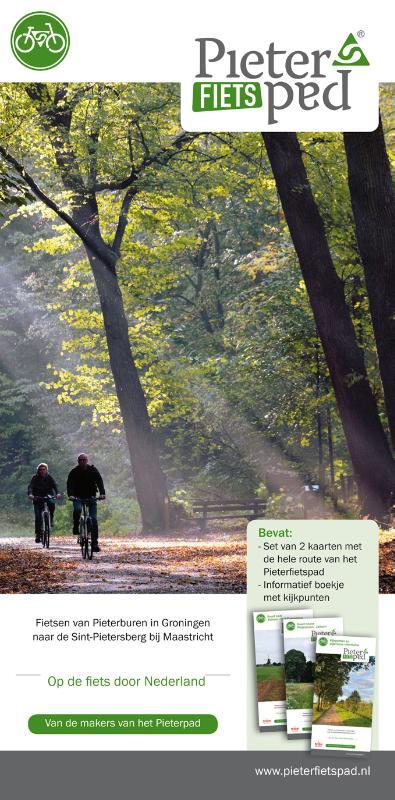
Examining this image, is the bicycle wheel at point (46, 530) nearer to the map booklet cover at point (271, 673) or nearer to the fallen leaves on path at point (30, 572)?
the fallen leaves on path at point (30, 572)

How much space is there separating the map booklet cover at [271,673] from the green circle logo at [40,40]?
14.0ft

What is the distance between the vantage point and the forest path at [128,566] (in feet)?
27.4

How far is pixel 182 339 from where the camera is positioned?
56.5ft

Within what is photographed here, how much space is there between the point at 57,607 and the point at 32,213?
29.1 ft

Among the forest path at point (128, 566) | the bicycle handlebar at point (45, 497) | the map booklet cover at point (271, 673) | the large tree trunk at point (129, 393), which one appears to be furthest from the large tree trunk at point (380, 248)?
the map booklet cover at point (271, 673)

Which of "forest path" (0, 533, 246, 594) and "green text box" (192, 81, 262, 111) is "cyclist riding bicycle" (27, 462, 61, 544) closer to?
"forest path" (0, 533, 246, 594)

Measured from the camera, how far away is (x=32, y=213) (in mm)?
15539

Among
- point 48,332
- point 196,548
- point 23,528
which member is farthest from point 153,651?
point 48,332

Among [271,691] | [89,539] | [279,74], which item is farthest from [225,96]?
[89,539]

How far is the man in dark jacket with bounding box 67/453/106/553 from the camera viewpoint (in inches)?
461

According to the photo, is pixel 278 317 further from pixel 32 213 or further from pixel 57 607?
pixel 57 607

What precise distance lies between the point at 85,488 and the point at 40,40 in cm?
542

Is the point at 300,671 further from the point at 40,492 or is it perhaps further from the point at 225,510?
the point at 225,510

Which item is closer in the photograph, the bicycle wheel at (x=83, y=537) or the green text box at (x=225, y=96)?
A: the green text box at (x=225, y=96)
